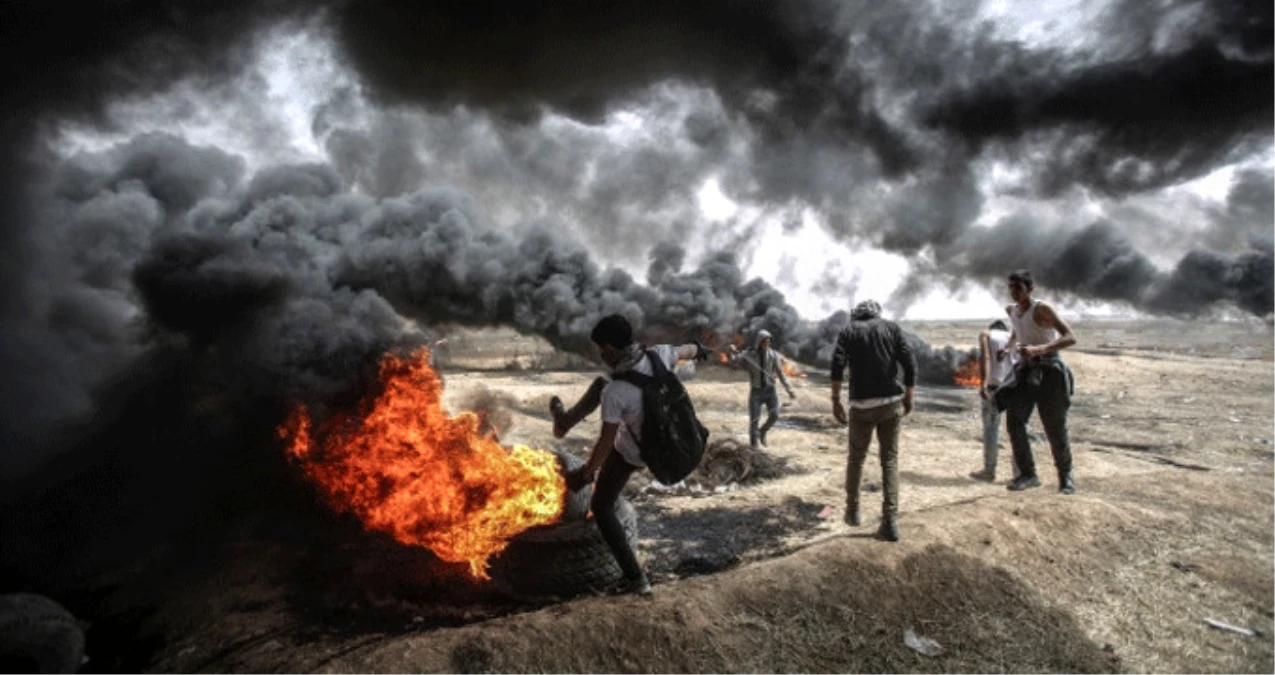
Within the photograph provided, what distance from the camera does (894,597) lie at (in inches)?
192

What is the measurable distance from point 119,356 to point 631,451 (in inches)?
288

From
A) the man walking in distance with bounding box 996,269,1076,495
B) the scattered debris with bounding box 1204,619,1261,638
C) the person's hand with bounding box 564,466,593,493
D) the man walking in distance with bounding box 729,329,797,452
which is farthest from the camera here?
the man walking in distance with bounding box 729,329,797,452

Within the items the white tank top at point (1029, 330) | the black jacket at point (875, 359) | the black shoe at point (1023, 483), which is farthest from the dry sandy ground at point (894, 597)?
the white tank top at point (1029, 330)

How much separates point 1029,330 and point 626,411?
5.32 m

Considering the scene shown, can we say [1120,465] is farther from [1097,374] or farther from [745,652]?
[1097,374]

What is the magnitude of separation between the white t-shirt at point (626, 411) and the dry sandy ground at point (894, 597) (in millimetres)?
1142

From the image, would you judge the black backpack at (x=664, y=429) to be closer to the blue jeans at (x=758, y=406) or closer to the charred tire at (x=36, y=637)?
the charred tire at (x=36, y=637)

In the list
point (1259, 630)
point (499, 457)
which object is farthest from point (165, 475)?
point (1259, 630)

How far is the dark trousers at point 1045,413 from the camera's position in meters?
6.84

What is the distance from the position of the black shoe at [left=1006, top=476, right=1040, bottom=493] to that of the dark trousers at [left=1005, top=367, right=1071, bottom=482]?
61 mm

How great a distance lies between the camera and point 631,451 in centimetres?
445

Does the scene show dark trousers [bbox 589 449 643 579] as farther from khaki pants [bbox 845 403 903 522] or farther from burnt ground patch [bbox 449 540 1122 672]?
khaki pants [bbox 845 403 903 522]

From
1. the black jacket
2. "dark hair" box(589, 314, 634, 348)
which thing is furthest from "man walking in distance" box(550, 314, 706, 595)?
the black jacket

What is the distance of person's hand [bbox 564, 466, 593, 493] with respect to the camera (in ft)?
15.3
